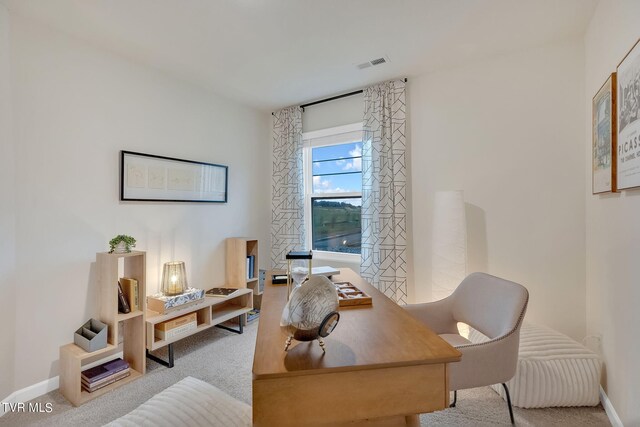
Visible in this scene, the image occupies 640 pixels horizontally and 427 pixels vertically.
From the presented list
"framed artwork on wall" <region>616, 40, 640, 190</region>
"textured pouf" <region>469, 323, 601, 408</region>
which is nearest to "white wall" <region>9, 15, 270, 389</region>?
"textured pouf" <region>469, 323, 601, 408</region>

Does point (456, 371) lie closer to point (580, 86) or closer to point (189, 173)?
point (580, 86)

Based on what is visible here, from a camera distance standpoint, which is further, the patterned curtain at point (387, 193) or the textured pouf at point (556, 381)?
the patterned curtain at point (387, 193)

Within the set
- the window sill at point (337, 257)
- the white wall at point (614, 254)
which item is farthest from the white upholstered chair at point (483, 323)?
the window sill at point (337, 257)

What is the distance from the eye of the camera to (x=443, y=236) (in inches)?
95.3

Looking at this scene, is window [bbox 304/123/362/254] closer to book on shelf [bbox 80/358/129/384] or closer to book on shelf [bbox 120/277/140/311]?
book on shelf [bbox 120/277/140/311]

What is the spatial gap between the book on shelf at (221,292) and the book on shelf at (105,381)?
2.91 ft

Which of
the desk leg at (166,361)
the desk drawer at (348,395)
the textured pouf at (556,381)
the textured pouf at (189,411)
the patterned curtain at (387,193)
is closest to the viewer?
the desk drawer at (348,395)

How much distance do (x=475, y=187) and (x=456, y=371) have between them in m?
1.74

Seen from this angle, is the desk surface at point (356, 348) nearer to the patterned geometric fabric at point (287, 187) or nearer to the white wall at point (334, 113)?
the patterned geometric fabric at point (287, 187)

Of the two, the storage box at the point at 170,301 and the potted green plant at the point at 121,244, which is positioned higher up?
the potted green plant at the point at 121,244

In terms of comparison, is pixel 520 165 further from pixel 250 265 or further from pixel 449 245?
pixel 250 265

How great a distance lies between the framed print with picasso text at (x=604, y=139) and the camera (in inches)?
63.9

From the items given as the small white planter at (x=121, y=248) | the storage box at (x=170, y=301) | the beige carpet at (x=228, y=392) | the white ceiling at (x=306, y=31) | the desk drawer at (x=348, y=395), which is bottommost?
the beige carpet at (x=228, y=392)

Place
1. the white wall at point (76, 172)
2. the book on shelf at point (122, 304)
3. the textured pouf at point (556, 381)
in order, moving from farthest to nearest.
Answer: the book on shelf at point (122, 304) → the white wall at point (76, 172) → the textured pouf at point (556, 381)
